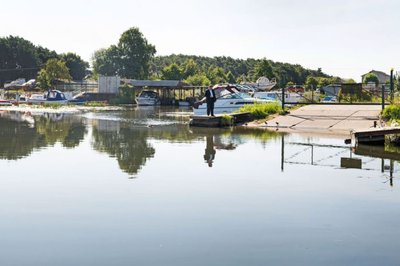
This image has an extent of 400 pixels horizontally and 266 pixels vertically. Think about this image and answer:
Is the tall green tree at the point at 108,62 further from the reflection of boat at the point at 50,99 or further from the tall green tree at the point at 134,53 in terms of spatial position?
the reflection of boat at the point at 50,99

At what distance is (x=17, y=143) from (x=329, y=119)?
13.1m

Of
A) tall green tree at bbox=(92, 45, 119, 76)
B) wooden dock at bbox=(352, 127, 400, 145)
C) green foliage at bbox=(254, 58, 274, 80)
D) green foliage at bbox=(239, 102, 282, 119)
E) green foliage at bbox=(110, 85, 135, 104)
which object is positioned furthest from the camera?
tall green tree at bbox=(92, 45, 119, 76)

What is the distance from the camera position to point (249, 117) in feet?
88.6

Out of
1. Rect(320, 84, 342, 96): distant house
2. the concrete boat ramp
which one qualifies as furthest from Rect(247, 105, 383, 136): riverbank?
Rect(320, 84, 342, 96): distant house

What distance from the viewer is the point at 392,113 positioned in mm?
21359

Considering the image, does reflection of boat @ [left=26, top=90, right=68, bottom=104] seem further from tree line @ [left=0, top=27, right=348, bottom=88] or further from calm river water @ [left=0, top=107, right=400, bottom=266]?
calm river water @ [left=0, top=107, right=400, bottom=266]

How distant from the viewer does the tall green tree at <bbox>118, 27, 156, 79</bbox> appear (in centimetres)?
10362

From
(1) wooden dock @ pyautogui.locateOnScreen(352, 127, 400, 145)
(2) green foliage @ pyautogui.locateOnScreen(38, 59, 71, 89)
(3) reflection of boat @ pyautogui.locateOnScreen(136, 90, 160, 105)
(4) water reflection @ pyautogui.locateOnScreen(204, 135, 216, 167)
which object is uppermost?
(2) green foliage @ pyautogui.locateOnScreen(38, 59, 71, 89)

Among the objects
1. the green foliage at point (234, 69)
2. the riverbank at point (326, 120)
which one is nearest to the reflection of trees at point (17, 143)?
the riverbank at point (326, 120)

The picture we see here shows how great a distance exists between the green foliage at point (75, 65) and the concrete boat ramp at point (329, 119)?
9228 centimetres

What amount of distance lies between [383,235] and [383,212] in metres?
1.19

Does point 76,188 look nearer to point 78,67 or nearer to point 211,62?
point 78,67

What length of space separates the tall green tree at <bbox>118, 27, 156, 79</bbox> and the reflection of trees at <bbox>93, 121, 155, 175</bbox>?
82.4 m

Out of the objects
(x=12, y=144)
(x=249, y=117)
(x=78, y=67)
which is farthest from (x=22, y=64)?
(x=12, y=144)
